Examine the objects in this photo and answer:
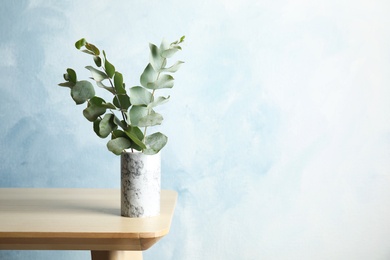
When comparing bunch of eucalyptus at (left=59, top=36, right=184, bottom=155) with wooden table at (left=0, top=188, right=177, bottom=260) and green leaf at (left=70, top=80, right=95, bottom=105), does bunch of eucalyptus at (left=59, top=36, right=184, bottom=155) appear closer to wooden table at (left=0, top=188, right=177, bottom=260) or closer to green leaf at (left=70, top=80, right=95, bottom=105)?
green leaf at (left=70, top=80, right=95, bottom=105)

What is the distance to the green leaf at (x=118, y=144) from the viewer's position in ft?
4.26

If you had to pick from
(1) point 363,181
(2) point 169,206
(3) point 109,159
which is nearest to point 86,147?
(3) point 109,159

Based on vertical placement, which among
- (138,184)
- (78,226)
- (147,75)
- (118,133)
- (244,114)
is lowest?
(78,226)

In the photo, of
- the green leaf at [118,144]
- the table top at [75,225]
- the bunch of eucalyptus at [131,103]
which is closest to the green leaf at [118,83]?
the bunch of eucalyptus at [131,103]

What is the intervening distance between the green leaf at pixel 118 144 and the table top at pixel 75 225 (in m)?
0.15

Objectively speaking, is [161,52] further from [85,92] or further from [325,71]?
[325,71]

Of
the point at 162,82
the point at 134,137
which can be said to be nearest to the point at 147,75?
the point at 162,82

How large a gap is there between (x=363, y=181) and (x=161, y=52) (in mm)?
995

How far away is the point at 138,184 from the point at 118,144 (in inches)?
3.9

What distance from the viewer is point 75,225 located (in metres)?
1.22

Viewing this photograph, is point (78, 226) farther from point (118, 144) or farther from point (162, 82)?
point (162, 82)

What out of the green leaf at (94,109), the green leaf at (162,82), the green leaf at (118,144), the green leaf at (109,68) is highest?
the green leaf at (109,68)

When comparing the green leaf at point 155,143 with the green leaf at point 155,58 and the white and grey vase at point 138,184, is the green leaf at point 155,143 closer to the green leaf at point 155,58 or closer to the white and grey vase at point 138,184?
the white and grey vase at point 138,184

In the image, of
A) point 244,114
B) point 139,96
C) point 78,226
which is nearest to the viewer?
point 78,226
